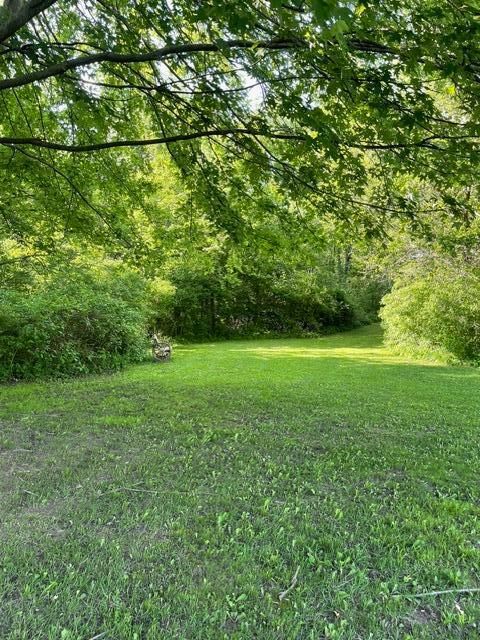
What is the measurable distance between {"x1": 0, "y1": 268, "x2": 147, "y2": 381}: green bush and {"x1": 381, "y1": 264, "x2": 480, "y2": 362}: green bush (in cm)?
887

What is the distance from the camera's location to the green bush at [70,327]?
365 inches

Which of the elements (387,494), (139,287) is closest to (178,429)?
(387,494)

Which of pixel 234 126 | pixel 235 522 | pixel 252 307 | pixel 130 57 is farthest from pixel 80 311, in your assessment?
pixel 252 307

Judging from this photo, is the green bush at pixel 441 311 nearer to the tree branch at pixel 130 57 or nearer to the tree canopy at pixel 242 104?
the tree canopy at pixel 242 104

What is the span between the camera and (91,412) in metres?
6.18

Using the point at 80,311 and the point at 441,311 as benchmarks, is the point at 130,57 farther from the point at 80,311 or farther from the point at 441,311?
the point at 441,311

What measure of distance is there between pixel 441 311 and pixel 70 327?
10933mm

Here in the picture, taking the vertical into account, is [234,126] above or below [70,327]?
above

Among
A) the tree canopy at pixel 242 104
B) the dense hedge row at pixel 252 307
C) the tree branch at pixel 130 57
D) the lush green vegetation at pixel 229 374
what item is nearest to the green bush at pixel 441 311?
the lush green vegetation at pixel 229 374

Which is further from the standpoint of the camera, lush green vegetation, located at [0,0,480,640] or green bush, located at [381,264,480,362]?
green bush, located at [381,264,480,362]

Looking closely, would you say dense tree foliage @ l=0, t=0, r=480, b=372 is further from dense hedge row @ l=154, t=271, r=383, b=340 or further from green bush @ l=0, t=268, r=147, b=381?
dense hedge row @ l=154, t=271, r=383, b=340

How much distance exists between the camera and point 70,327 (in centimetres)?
1055

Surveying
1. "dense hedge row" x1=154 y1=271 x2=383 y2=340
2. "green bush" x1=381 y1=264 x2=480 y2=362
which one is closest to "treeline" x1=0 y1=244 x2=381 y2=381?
"dense hedge row" x1=154 y1=271 x2=383 y2=340

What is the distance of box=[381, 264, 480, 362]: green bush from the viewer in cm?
1323
